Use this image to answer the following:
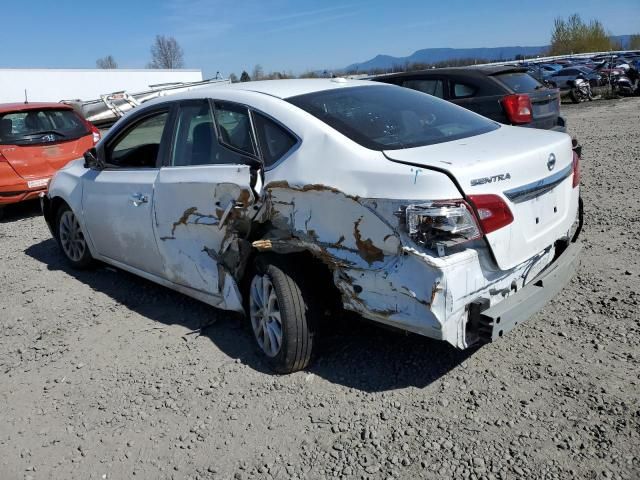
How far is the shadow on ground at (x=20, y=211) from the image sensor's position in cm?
864

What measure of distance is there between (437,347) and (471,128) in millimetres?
1382

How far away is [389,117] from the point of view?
3.53 m

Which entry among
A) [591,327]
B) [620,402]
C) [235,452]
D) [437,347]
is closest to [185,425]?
[235,452]

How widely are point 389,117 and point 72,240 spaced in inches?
140

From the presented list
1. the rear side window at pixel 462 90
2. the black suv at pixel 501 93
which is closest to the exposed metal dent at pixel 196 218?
the black suv at pixel 501 93

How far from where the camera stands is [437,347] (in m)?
3.64

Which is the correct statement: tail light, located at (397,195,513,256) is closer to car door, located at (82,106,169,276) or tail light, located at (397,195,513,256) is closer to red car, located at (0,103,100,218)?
car door, located at (82,106,169,276)

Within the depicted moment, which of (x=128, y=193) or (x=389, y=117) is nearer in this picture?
(x=389, y=117)

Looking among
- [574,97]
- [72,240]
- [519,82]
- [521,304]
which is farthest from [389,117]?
[574,97]

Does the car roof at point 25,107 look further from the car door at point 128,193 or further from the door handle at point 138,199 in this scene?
the door handle at point 138,199

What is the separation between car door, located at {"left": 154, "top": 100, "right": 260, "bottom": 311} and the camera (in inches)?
141

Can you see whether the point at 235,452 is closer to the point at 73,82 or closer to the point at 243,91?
the point at 243,91

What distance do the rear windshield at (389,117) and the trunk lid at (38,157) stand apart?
19.3 feet

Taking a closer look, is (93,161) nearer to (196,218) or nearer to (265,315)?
(196,218)
